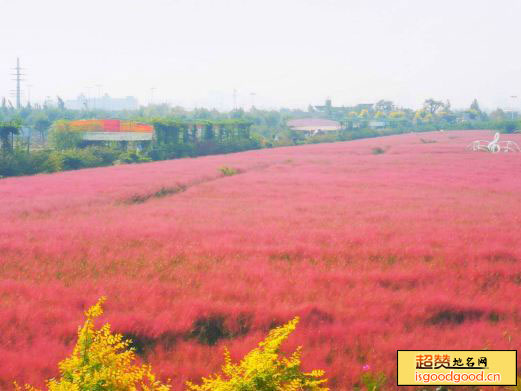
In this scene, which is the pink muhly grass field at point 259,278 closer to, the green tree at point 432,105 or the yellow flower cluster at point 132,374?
the yellow flower cluster at point 132,374

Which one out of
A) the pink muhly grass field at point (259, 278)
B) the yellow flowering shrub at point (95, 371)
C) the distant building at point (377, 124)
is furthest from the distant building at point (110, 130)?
the distant building at point (377, 124)

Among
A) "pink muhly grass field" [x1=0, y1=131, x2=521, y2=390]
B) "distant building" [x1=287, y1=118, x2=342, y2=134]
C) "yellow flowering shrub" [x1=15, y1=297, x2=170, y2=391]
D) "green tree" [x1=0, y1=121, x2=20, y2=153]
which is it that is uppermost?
"distant building" [x1=287, y1=118, x2=342, y2=134]

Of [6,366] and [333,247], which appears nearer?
[6,366]

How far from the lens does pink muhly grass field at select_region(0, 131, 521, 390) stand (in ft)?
17.9

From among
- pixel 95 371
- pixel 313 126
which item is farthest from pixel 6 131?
pixel 313 126

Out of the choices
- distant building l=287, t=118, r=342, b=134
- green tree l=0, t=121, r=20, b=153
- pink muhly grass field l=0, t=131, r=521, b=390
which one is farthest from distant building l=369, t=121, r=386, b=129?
pink muhly grass field l=0, t=131, r=521, b=390

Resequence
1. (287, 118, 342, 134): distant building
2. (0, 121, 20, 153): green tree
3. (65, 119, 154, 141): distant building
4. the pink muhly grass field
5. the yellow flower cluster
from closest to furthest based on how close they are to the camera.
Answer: the yellow flower cluster < the pink muhly grass field < (0, 121, 20, 153): green tree < (65, 119, 154, 141): distant building < (287, 118, 342, 134): distant building

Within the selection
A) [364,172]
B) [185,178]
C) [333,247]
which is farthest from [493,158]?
[333,247]

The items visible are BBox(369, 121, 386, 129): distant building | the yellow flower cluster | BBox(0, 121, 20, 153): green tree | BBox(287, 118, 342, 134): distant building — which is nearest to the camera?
the yellow flower cluster

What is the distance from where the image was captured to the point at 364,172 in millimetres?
27266

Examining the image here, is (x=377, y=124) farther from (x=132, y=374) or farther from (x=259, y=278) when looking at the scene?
(x=132, y=374)

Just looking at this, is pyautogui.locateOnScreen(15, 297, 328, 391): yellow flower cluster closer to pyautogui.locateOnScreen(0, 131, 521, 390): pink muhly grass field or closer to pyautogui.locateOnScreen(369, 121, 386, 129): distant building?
pyautogui.locateOnScreen(0, 131, 521, 390): pink muhly grass field

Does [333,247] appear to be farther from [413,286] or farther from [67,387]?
[67,387]

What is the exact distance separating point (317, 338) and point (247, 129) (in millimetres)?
58049
